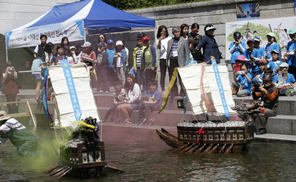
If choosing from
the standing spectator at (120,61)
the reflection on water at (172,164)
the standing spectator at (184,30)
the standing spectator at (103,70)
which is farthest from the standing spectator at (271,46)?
the standing spectator at (103,70)

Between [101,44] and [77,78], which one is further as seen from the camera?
[101,44]

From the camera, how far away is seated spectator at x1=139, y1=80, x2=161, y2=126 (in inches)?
577

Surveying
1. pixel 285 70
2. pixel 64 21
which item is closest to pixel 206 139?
pixel 285 70

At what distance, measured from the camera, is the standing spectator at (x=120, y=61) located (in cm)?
1745

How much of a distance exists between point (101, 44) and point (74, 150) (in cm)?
977

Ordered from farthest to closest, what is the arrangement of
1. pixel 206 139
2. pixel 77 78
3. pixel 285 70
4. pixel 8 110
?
pixel 8 110 < pixel 285 70 < pixel 206 139 < pixel 77 78

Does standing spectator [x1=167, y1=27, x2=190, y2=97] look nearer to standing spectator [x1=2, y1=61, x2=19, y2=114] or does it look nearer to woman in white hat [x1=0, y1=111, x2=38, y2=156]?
woman in white hat [x1=0, y1=111, x2=38, y2=156]

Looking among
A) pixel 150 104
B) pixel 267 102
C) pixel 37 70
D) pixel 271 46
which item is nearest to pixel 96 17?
pixel 37 70

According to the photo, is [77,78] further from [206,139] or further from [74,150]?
[206,139]

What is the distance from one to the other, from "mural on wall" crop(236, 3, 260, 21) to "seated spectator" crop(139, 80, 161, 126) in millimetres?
5108

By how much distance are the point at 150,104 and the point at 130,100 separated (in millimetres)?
944

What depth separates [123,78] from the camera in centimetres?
1759

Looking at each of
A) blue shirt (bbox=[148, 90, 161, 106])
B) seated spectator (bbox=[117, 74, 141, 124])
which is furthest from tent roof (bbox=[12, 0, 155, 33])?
blue shirt (bbox=[148, 90, 161, 106])

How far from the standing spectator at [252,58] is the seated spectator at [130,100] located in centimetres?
397
